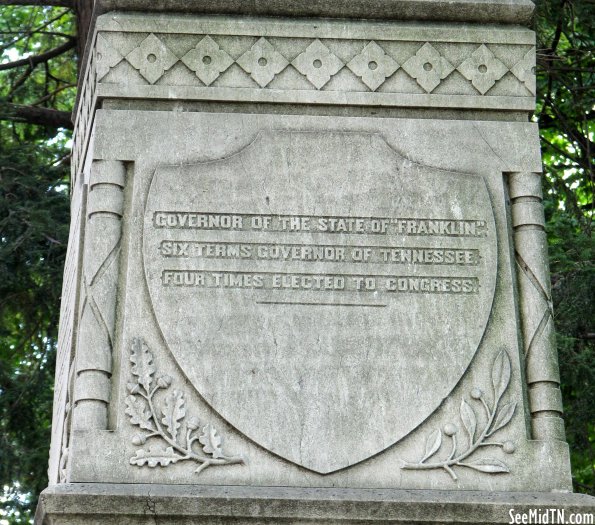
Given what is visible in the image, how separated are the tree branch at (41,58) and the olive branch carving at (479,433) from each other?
26.4ft

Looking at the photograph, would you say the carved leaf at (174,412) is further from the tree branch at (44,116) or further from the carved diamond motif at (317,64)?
the tree branch at (44,116)

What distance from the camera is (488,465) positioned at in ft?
16.5

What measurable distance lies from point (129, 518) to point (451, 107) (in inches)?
94.4

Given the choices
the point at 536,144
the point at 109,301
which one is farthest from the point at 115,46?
the point at 536,144

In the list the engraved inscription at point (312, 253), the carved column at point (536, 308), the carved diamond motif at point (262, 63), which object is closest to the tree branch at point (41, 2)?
the carved diamond motif at point (262, 63)

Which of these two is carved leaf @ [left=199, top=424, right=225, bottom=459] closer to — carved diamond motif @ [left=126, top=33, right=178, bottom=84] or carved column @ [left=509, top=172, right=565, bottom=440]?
carved column @ [left=509, top=172, right=565, bottom=440]

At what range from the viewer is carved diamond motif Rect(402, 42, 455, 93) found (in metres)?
5.57

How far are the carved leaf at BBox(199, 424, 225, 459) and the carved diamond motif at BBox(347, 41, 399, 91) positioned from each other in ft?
5.84

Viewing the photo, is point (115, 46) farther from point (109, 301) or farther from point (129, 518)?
point (129, 518)

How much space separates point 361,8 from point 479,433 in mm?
2074

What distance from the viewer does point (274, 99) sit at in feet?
18.0

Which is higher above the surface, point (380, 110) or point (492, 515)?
point (380, 110)

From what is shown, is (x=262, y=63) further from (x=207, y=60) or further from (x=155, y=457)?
(x=155, y=457)

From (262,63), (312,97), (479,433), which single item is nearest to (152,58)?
(262,63)
